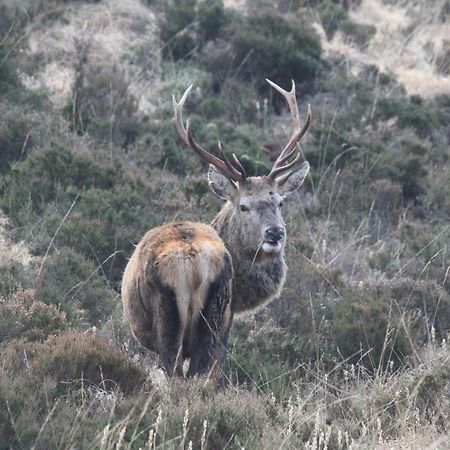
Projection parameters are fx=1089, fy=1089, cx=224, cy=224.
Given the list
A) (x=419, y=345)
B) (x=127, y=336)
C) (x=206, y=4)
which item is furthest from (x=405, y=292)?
(x=206, y=4)

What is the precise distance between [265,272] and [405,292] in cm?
197

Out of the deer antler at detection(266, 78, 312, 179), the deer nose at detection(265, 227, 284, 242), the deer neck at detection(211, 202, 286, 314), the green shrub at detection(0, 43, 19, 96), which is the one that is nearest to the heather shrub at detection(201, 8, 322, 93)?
the green shrub at detection(0, 43, 19, 96)

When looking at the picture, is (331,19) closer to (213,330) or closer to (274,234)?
(274,234)

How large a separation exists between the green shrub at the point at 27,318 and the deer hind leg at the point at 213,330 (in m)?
1.25

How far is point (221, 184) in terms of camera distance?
28.2 feet

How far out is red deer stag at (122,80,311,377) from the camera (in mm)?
6477

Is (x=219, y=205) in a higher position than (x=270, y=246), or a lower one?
lower

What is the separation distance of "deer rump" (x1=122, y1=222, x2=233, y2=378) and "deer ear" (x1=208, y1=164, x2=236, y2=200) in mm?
1533

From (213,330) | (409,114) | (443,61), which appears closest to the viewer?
(213,330)

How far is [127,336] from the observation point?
27.4ft

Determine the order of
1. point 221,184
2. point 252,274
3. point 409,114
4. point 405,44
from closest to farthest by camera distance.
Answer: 1. point 252,274
2. point 221,184
3. point 409,114
4. point 405,44

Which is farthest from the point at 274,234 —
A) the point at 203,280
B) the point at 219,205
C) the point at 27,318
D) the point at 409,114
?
the point at 409,114

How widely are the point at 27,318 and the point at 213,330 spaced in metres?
1.57

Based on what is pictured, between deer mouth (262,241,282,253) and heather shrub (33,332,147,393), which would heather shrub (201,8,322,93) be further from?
heather shrub (33,332,147,393)
